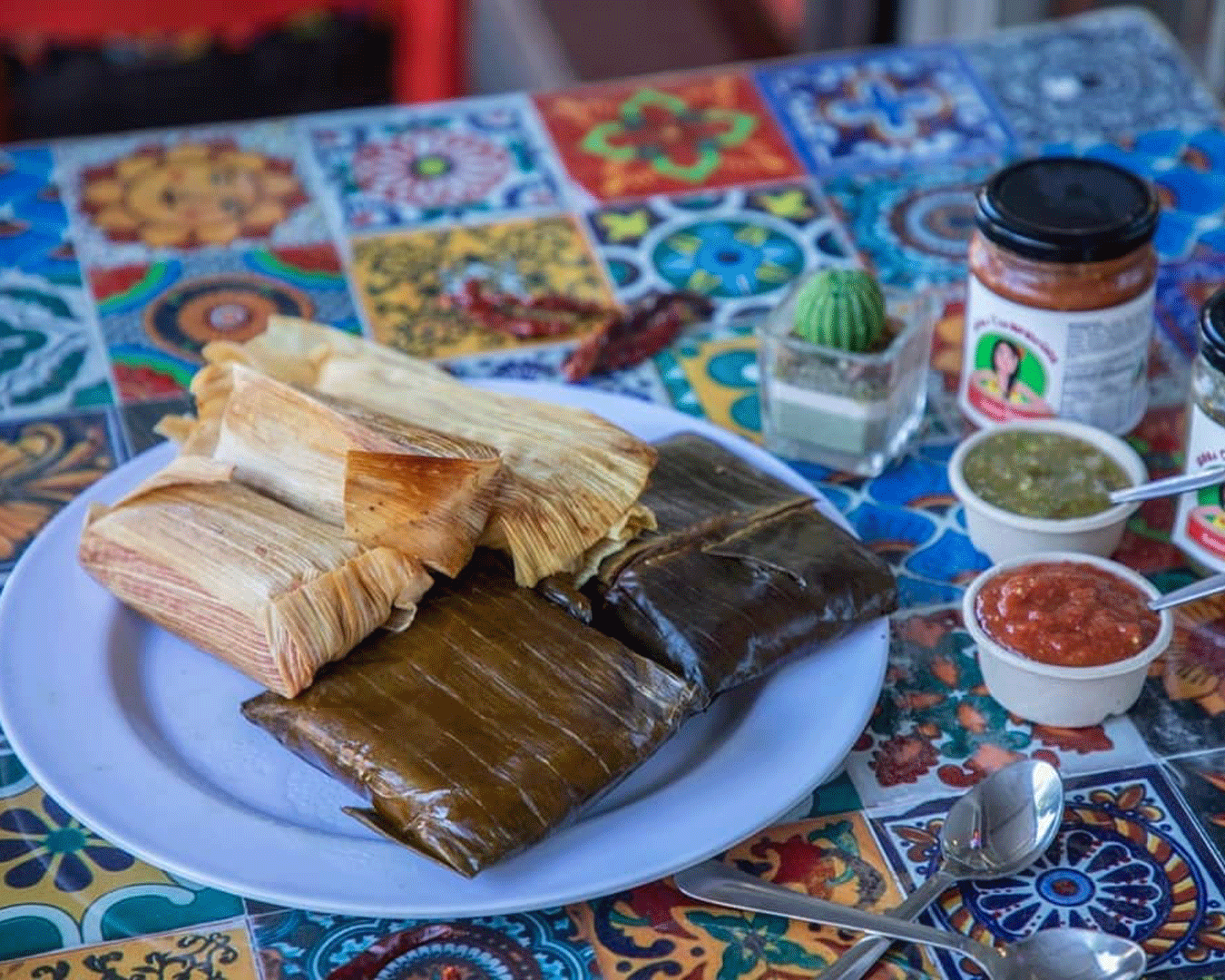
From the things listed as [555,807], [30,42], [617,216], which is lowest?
[30,42]

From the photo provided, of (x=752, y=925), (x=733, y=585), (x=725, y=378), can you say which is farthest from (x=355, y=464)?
(x=725, y=378)

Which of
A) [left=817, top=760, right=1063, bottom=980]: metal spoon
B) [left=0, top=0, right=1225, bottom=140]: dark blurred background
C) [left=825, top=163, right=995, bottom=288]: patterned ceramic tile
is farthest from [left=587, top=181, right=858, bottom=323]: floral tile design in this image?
[left=0, top=0, right=1225, bottom=140]: dark blurred background

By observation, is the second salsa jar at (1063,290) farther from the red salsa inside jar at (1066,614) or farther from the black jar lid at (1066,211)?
the red salsa inside jar at (1066,614)

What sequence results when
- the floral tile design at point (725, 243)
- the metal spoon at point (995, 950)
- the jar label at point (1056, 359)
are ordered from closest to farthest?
1. the metal spoon at point (995, 950)
2. the jar label at point (1056, 359)
3. the floral tile design at point (725, 243)

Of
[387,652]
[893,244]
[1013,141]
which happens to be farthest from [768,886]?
[1013,141]

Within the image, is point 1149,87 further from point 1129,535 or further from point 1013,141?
point 1129,535

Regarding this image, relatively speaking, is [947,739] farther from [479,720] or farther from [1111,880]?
[479,720]

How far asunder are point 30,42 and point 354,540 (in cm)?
177

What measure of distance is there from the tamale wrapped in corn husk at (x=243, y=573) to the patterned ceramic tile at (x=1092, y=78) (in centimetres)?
100

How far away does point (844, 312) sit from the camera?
142 cm

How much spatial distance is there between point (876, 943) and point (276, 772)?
39cm

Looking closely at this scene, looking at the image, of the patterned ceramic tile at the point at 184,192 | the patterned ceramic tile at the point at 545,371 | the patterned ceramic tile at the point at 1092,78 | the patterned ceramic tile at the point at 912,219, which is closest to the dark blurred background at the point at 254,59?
the patterned ceramic tile at the point at 184,192

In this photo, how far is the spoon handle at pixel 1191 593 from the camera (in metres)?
1.21

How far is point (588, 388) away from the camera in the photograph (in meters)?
1.52
